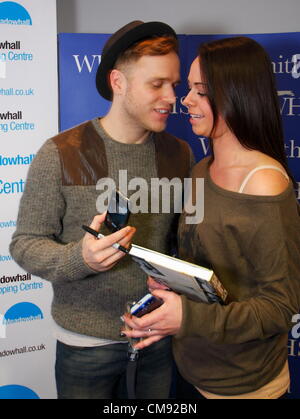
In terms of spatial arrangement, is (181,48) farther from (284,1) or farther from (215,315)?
(215,315)

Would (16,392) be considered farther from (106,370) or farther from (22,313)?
(106,370)

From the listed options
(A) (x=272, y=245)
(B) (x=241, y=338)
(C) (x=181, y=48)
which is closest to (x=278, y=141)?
(A) (x=272, y=245)

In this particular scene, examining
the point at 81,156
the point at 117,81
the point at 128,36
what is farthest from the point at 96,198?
the point at 128,36

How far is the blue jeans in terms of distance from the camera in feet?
5.47

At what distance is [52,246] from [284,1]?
2540 mm

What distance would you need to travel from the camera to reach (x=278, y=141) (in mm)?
1450

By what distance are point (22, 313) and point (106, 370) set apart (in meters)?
1.09

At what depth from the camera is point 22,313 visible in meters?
2.64

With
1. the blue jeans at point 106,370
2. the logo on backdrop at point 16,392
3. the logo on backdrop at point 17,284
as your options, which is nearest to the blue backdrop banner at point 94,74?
the logo on backdrop at point 17,284

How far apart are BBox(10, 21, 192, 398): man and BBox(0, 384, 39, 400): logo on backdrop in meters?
1.08

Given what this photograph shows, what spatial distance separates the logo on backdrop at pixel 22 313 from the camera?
2.62 metres

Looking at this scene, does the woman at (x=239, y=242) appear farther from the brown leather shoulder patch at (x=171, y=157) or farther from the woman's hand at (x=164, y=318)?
the brown leather shoulder patch at (x=171, y=157)

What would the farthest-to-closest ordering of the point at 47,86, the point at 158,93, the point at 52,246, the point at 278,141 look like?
the point at 47,86, the point at 158,93, the point at 52,246, the point at 278,141

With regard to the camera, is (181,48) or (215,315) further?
(181,48)
